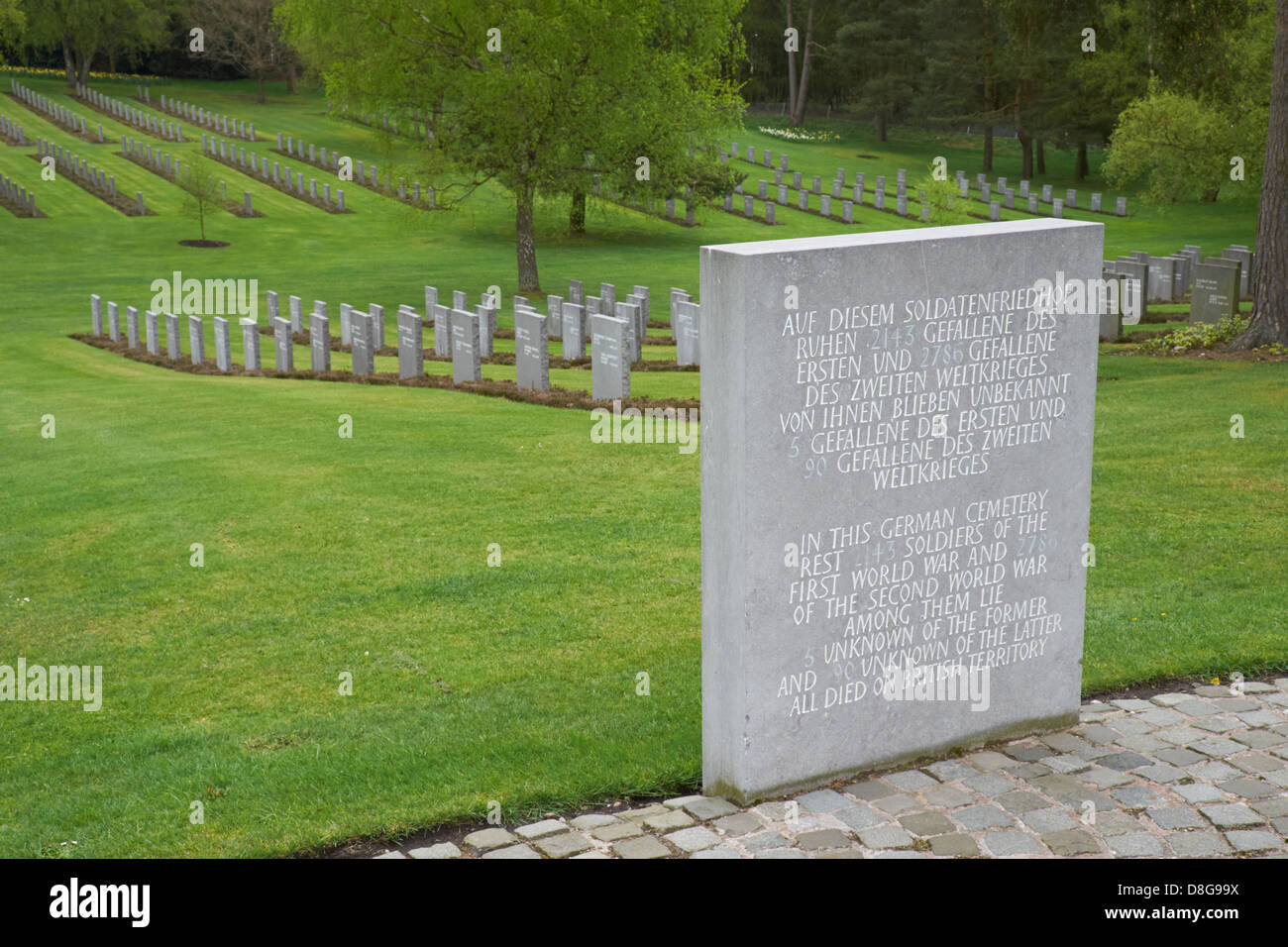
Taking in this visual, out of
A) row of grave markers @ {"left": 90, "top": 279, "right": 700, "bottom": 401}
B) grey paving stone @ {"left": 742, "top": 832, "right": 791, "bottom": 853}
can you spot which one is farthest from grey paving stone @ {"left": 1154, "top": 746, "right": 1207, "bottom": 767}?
row of grave markers @ {"left": 90, "top": 279, "right": 700, "bottom": 401}

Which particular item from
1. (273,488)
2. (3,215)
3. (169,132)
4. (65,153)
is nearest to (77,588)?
(273,488)

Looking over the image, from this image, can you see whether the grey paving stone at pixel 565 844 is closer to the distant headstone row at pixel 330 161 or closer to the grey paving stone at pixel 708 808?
the grey paving stone at pixel 708 808

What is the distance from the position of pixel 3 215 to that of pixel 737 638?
47.6 metres

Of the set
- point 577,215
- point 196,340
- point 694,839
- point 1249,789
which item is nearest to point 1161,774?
point 1249,789

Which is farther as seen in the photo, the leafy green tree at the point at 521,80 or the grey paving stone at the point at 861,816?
the leafy green tree at the point at 521,80

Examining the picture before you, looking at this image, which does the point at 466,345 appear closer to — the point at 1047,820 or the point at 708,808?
the point at 708,808

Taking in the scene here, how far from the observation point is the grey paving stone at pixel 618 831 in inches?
223

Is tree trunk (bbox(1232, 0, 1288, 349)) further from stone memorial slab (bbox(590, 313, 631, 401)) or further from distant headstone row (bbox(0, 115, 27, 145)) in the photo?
distant headstone row (bbox(0, 115, 27, 145))

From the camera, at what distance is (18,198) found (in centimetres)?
4806

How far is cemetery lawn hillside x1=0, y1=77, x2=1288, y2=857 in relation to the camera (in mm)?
6266

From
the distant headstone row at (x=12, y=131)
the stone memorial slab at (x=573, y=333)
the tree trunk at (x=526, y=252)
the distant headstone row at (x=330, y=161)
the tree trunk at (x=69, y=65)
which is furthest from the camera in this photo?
the tree trunk at (x=69, y=65)

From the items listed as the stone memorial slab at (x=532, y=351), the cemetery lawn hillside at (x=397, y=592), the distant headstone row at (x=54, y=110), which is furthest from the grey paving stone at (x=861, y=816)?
the distant headstone row at (x=54, y=110)

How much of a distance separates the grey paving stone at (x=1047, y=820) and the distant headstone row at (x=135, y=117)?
204 feet

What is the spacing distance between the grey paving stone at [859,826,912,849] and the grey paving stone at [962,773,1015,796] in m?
0.61
